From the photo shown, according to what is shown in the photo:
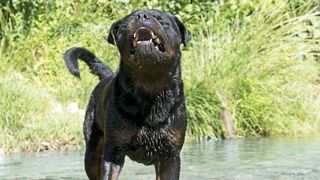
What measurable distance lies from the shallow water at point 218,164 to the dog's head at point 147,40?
7.00 ft

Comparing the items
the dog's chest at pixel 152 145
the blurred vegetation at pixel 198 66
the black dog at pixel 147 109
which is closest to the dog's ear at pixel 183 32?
the black dog at pixel 147 109

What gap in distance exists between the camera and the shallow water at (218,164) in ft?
23.1

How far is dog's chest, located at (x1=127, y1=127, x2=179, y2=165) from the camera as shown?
523 cm

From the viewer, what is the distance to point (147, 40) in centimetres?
496

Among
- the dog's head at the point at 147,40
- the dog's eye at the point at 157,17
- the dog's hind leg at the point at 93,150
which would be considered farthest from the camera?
the dog's hind leg at the point at 93,150

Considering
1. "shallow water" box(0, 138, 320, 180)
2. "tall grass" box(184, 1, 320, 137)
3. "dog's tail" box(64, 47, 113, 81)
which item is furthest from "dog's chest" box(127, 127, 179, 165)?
"tall grass" box(184, 1, 320, 137)

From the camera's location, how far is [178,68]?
5336 millimetres

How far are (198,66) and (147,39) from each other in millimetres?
6825

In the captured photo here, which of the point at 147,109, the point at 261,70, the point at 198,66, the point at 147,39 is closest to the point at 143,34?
the point at 147,39

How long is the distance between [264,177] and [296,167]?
2.54 feet

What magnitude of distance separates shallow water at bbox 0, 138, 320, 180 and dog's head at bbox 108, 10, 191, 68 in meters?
2.13

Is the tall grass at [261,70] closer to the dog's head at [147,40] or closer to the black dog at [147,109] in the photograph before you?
the black dog at [147,109]

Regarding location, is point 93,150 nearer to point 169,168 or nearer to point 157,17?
point 169,168

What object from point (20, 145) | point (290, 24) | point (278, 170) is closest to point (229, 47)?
point (290, 24)
